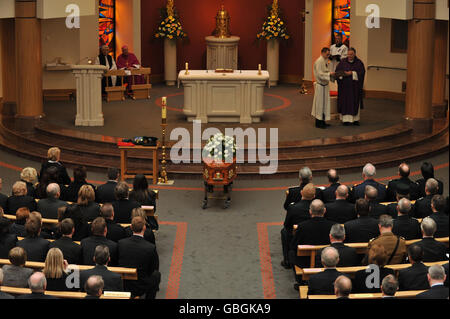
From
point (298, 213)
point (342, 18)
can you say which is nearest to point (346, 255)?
point (298, 213)

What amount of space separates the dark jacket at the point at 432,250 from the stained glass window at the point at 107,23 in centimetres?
1427

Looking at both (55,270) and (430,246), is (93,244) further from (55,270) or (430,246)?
(430,246)

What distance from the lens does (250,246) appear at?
10.9m

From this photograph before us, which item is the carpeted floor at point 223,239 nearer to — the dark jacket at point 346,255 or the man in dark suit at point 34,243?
the dark jacket at point 346,255

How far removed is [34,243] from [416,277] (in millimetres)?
3810

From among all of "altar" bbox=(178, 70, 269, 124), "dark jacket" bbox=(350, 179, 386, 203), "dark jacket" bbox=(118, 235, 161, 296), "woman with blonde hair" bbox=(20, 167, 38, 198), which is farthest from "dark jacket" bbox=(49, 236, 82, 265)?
"altar" bbox=(178, 70, 269, 124)

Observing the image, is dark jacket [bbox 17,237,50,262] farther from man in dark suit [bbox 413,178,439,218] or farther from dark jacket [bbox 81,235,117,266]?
man in dark suit [bbox 413,178,439,218]

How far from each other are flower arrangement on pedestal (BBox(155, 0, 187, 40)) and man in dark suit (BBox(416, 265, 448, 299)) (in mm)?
15300

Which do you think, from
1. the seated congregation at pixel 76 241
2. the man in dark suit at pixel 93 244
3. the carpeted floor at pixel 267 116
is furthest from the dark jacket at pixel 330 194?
the carpeted floor at pixel 267 116

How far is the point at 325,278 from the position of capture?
7.76 meters

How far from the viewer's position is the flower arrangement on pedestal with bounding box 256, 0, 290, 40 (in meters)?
21.6

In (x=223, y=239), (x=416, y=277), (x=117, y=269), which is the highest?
(x=416, y=277)

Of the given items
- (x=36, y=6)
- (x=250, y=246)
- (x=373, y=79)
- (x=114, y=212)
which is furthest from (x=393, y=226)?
(x=373, y=79)
